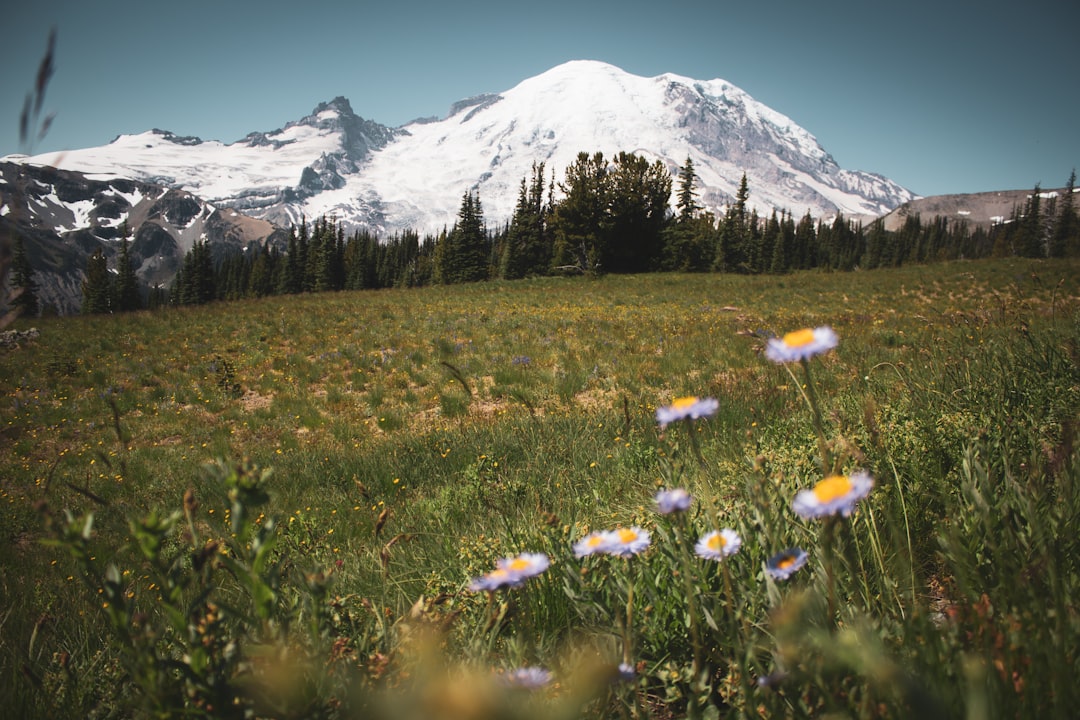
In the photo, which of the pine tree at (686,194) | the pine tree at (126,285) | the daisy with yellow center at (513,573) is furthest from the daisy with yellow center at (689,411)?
the pine tree at (126,285)

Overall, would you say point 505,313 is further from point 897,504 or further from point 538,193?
point 538,193

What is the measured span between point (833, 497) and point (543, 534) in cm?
142

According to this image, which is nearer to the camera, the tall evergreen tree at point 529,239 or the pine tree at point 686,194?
the pine tree at point 686,194

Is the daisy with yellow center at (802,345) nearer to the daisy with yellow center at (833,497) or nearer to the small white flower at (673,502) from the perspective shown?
the daisy with yellow center at (833,497)

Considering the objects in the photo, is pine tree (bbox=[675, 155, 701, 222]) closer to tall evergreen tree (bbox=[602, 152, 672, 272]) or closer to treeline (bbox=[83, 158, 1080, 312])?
treeline (bbox=[83, 158, 1080, 312])

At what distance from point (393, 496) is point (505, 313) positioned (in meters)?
14.1

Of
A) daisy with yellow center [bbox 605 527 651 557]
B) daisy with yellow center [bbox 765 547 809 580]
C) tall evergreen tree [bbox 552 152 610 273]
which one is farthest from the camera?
tall evergreen tree [bbox 552 152 610 273]

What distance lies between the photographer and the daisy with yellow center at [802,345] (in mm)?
1122

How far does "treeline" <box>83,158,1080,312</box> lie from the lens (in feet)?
125

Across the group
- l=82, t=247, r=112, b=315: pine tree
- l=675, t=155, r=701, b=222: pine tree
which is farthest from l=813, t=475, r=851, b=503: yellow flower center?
l=82, t=247, r=112, b=315: pine tree

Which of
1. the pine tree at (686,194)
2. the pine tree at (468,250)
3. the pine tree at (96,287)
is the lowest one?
the pine tree at (96,287)

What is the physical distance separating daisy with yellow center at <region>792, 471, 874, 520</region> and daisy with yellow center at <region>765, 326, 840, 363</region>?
0.27 metres

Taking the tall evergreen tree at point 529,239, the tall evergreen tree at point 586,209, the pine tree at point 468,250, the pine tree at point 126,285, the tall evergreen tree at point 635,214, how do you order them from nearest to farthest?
the tall evergreen tree at point 586,209 < the tall evergreen tree at point 635,214 < the tall evergreen tree at point 529,239 < the pine tree at point 468,250 < the pine tree at point 126,285

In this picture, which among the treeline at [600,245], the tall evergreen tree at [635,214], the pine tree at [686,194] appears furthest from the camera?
the pine tree at [686,194]
